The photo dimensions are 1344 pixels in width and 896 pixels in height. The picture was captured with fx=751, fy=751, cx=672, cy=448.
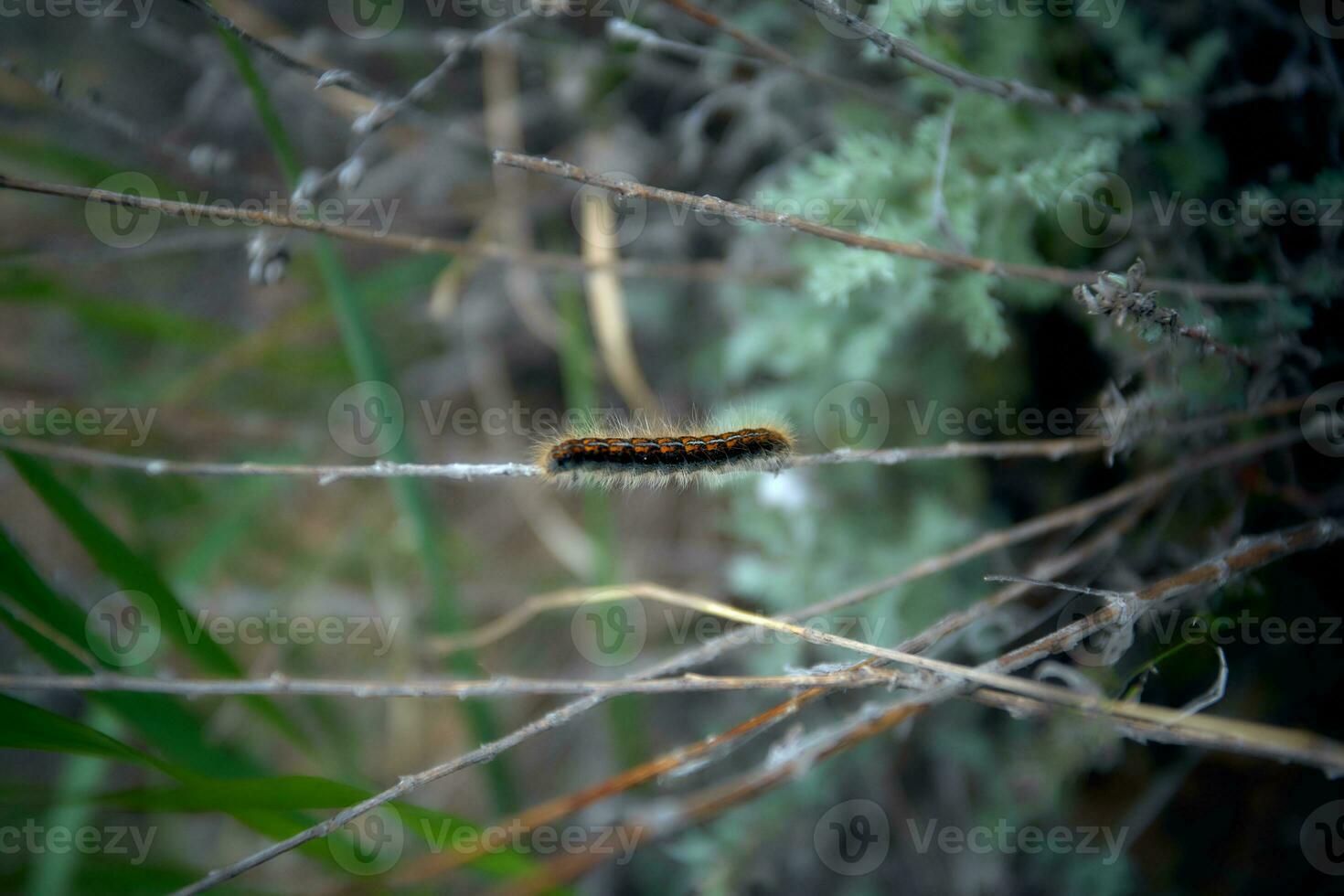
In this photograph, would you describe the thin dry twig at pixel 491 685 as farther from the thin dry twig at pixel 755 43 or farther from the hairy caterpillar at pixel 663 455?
the thin dry twig at pixel 755 43

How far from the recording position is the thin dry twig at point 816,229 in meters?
2.08

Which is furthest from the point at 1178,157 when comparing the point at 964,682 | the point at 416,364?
the point at 416,364

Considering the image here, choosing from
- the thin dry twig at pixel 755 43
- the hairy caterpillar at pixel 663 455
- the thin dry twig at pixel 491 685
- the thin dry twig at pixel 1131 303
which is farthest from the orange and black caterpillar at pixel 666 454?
the thin dry twig at pixel 755 43

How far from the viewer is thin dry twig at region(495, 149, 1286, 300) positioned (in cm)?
208

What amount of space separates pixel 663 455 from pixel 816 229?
3.14 ft

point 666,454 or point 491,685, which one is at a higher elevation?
point 666,454

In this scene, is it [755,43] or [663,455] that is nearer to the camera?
[755,43]

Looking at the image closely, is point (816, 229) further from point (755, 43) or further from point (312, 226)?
point (312, 226)

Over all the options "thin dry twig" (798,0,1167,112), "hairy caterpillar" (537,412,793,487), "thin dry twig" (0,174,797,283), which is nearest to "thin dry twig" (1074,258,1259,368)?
"thin dry twig" (798,0,1167,112)

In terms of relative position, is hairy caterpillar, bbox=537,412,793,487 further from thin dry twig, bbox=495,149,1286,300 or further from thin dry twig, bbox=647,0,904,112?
thin dry twig, bbox=647,0,904,112

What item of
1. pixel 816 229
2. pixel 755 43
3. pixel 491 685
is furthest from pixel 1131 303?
pixel 491 685

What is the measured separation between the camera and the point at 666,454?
8.91 feet

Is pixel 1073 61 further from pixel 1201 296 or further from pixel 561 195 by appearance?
pixel 561 195

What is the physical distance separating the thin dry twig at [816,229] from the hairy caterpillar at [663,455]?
77cm
